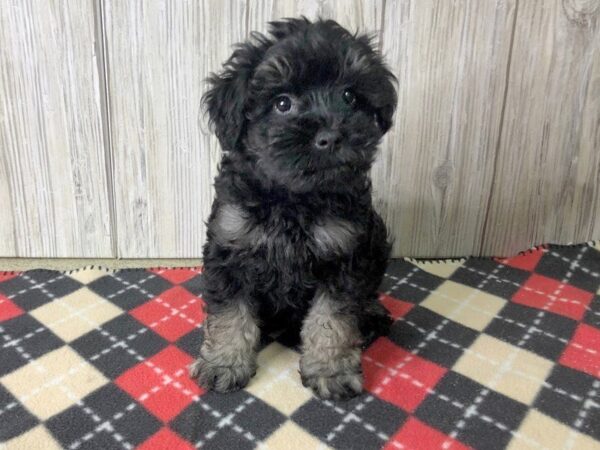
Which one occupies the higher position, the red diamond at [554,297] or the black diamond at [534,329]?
the red diamond at [554,297]

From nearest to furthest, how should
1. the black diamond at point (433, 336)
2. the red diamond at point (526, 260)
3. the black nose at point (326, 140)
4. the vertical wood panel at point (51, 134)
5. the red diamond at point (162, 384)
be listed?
the black nose at point (326, 140)
the red diamond at point (162, 384)
the black diamond at point (433, 336)
the vertical wood panel at point (51, 134)
the red diamond at point (526, 260)

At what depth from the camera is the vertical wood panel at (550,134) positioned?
226 centimetres

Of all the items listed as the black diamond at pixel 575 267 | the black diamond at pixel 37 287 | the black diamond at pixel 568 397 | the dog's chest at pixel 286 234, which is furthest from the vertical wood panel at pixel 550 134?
the black diamond at pixel 37 287

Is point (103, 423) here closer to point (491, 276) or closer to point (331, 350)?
point (331, 350)

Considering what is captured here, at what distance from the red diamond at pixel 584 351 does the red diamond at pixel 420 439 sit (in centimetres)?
61

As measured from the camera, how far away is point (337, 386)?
1667 millimetres

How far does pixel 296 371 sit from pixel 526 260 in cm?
135

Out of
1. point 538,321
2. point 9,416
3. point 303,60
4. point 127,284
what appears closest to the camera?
point 303,60

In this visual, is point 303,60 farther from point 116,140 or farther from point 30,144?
point 30,144

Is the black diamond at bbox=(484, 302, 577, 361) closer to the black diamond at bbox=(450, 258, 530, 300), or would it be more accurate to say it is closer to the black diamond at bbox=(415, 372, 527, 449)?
the black diamond at bbox=(450, 258, 530, 300)

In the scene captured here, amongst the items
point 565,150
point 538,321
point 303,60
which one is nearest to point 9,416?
point 303,60

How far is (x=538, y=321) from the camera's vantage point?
2113 mm

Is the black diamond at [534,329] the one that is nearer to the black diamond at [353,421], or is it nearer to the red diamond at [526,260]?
the red diamond at [526,260]

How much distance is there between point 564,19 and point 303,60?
1.41 metres
